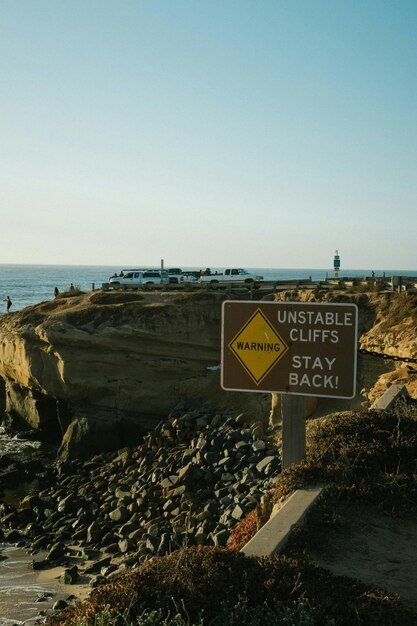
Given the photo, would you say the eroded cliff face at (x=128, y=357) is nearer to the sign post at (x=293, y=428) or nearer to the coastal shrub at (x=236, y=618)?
the sign post at (x=293, y=428)

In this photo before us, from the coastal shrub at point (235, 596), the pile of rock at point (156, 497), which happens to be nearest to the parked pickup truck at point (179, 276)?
the pile of rock at point (156, 497)

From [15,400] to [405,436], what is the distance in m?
31.0

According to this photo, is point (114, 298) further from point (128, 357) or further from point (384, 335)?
point (384, 335)

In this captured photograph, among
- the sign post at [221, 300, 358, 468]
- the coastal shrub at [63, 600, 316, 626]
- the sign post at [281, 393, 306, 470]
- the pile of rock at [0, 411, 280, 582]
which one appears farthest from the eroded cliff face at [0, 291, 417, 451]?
the coastal shrub at [63, 600, 316, 626]

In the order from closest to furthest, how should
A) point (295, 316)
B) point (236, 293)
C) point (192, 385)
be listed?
1. point (295, 316)
2. point (192, 385)
3. point (236, 293)

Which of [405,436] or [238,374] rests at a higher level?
[238,374]

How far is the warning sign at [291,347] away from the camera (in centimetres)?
745

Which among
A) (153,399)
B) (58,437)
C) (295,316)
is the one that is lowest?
(58,437)

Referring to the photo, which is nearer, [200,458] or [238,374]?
[238,374]

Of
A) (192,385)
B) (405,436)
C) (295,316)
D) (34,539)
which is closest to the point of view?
(295,316)

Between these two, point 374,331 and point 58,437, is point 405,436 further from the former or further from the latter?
point 58,437

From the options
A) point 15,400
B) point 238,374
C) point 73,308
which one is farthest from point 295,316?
point 15,400

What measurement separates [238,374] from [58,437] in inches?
1080

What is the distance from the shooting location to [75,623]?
4.74 meters
